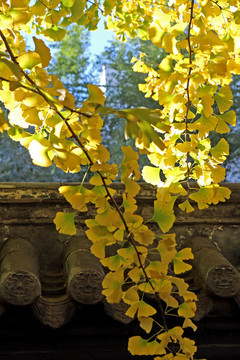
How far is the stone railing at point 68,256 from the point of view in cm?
145

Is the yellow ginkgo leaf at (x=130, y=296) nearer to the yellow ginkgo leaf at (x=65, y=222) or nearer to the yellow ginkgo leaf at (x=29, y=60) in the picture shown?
the yellow ginkgo leaf at (x=65, y=222)

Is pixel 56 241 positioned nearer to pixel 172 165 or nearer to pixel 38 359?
pixel 38 359

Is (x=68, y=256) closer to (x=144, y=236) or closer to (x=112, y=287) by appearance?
(x=112, y=287)

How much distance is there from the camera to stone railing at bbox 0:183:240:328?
4.76ft

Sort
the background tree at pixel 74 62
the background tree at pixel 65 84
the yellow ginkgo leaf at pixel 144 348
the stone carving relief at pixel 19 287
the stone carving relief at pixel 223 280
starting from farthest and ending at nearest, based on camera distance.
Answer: the background tree at pixel 74 62 < the background tree at pixel 65 84 < the stone carving relief at pixel 223 280 < the stone carving relief at pixel 19 287 < the yellow ginkgo leaf at pixel 144 348

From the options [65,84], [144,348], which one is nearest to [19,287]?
[144,348]

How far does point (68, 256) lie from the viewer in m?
1.73

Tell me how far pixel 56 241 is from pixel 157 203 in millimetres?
876

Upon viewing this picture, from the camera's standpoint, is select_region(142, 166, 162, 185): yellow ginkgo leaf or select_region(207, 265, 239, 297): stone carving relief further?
select_region(207, 265, 239, 297): stone carving relief

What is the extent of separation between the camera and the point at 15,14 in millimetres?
860

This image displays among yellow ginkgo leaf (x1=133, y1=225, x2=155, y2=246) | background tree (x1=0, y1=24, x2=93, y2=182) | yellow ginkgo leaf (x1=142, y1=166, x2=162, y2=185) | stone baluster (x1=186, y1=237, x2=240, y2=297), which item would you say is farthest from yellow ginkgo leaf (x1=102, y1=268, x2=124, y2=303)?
background tree (x1=0, y1=24, x2=93, y2=182)

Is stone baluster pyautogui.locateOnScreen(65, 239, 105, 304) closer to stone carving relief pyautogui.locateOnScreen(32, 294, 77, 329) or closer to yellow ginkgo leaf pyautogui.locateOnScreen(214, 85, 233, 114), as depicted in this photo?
stone carving relief pyautogui.locateOnScreen(32, 294, 77, 329)


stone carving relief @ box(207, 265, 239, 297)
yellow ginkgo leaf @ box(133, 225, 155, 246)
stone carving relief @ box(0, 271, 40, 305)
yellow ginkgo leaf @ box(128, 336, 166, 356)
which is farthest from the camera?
stone carving relief @ box(207, 265, 239, 297)

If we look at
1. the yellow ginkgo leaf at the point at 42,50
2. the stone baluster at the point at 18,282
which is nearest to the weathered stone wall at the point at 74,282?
the stone baluster at the point at 18,282
